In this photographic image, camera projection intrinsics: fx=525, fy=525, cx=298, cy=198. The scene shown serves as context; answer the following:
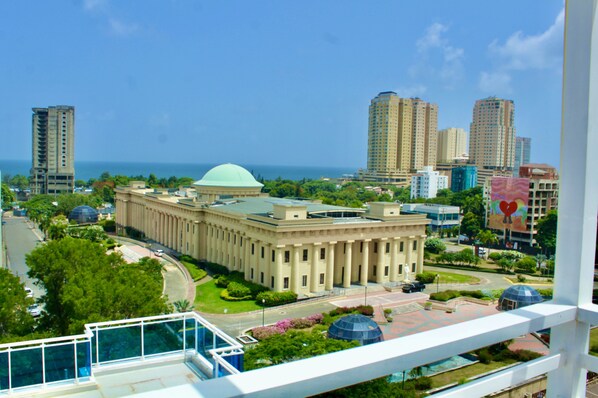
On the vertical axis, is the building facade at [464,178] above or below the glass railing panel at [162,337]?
above

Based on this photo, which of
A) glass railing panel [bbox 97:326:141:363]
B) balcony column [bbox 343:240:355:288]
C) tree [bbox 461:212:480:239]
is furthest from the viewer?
tree [bbox 461:212:480:239]

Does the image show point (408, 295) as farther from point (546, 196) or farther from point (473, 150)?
point (473, 150)

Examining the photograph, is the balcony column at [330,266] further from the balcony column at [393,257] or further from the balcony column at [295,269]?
the balcony column at [393,257]

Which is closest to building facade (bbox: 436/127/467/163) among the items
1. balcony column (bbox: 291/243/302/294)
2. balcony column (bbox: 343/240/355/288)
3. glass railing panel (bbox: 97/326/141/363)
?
balcony column (bbox: 343/240/355/288)

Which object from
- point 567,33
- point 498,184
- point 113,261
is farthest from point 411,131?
point 567,33

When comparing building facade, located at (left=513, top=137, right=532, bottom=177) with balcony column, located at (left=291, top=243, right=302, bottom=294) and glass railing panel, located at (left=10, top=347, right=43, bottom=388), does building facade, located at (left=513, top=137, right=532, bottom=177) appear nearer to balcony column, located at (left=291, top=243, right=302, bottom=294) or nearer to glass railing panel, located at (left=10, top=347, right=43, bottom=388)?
balcony column, located at (left=291, top=243, right=302, bottom=294)

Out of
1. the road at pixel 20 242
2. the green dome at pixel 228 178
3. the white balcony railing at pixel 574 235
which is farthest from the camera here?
the green dome at pixel 228 178

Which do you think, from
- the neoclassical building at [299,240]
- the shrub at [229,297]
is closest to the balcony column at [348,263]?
the neoclassical building at [299,240]
